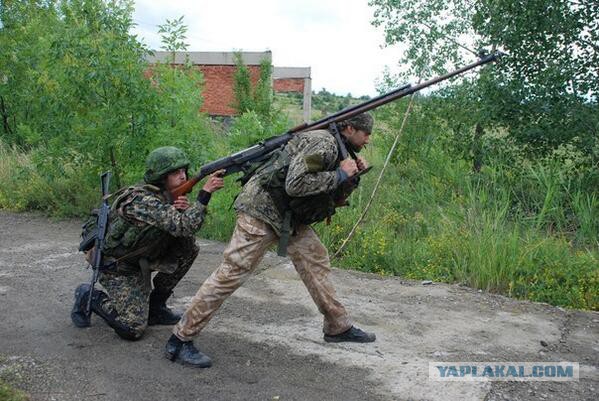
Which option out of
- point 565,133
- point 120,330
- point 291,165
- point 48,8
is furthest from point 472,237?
point 48,8

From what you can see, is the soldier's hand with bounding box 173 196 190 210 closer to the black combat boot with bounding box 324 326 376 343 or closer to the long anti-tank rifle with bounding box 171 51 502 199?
the long anti-tank rifle with bounding box 171 51 502 199

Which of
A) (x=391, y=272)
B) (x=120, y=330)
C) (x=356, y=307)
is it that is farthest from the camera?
(x=391, y=272)

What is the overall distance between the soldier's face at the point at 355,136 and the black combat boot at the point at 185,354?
1.69 meters

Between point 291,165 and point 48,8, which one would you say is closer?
point 291,165

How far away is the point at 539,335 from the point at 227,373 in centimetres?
237

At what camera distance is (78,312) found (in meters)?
→ 4.66

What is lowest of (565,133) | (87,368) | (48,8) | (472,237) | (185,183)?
(87,368)

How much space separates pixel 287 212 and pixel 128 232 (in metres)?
1.14

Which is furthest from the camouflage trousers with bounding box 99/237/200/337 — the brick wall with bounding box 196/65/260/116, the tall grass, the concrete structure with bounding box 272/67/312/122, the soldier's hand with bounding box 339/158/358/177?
the brick wall with bounding box 196/65/260/116

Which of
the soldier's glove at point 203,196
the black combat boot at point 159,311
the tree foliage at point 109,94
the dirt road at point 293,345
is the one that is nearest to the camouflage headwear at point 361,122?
the soldier's glove at point 203,196

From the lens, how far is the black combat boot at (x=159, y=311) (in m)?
4.75

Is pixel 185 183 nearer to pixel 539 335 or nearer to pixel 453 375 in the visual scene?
→ pixel 453 375

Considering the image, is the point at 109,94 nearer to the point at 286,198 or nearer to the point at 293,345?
the point at 286,198

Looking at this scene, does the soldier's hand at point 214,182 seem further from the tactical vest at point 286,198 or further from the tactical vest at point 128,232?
the tactical vest at point 128,232
